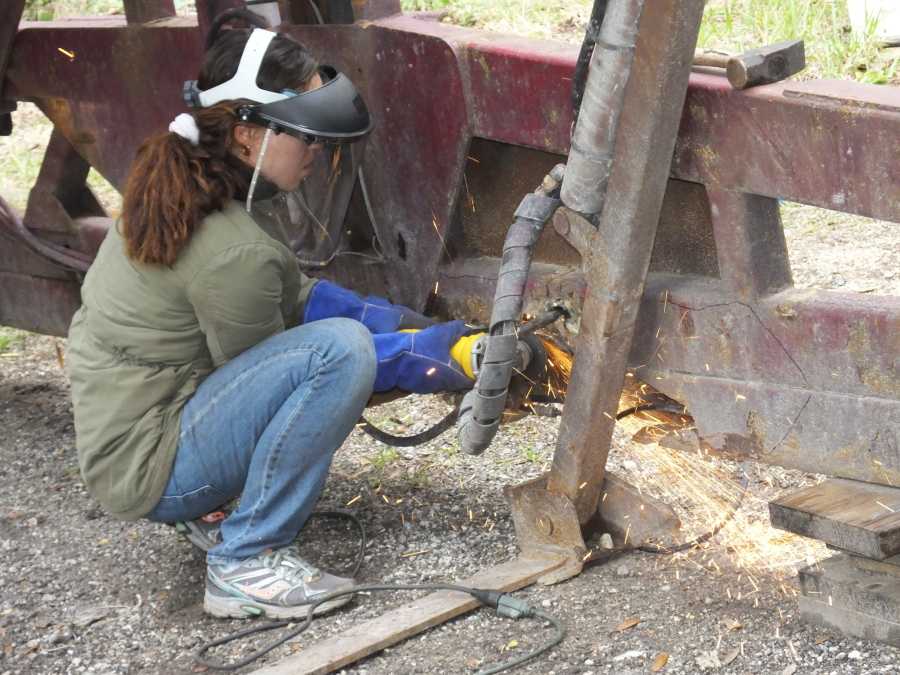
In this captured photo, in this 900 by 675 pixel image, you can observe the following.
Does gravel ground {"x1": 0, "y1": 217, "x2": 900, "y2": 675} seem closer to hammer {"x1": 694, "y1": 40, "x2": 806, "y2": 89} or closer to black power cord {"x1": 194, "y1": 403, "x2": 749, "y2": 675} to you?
black power cord {"x1": 194, "y1": 403, "x2": 749, "y2": 675}

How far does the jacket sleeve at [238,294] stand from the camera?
2.98 meters

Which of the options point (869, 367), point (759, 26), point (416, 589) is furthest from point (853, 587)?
point (759, 26)

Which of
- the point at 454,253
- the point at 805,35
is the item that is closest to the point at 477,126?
the point at 454,253

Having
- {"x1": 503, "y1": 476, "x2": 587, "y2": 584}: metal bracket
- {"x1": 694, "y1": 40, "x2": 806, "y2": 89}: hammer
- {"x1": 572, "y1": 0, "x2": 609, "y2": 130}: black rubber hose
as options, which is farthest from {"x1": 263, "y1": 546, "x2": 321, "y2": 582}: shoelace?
{"x1": 694, "y1": 40, "x2": 806, "y2": 89}: hammer

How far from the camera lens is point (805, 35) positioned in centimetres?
630

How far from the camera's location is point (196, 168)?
3.02 meters

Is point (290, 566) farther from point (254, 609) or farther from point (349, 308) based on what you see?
point (349, 308)

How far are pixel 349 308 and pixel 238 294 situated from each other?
48cm

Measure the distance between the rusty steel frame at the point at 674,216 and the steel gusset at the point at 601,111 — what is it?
0.20ft

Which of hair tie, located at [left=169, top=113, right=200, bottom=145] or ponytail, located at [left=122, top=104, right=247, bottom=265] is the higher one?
hair tie, located at [left=169, top=113, right=200, bottom=145]

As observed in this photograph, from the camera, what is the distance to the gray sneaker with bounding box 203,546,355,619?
3287mm

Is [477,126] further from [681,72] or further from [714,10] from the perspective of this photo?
[714,10]

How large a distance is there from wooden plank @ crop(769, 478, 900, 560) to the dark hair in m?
1.49

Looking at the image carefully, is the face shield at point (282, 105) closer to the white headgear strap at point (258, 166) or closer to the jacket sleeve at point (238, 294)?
the white headgear strap at point (258, 166)
